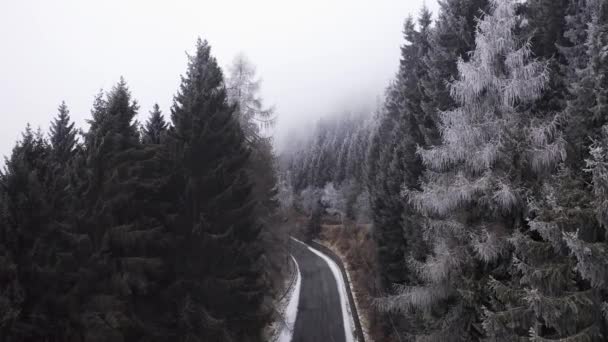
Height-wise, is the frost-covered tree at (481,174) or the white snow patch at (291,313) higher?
the frost-covered tree at (481,174)

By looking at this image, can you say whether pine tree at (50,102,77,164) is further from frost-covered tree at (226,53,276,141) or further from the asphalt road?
the asphalt road

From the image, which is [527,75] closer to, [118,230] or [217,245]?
[217,245]

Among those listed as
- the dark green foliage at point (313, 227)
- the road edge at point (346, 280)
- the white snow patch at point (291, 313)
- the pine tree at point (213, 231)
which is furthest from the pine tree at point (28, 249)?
the dark green foliage at point (313, 227)

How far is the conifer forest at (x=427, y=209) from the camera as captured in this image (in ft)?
26.5

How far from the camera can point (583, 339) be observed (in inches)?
284

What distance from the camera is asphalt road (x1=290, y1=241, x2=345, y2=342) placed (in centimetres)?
2316

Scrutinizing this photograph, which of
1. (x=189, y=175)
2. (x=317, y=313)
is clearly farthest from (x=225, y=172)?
(x=317, y=313)

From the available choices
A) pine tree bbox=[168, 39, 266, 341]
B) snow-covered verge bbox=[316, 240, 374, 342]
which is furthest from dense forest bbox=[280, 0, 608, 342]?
snow-covered verge bbox=[316, 240, 374, 342]

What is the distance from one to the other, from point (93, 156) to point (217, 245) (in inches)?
194

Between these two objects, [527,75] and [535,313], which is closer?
[535,313]

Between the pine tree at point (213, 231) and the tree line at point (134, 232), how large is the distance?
0.14 feet

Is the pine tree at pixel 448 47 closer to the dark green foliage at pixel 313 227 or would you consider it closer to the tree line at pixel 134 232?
the tree line at pixel 134 232

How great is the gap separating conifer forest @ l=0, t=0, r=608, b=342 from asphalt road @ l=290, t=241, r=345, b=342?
24.4 ft

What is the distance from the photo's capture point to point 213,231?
13938 millimetres
